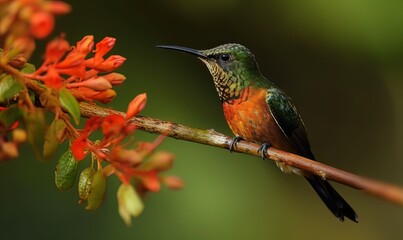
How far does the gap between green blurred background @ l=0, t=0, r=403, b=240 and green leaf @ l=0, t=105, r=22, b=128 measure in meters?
1.91

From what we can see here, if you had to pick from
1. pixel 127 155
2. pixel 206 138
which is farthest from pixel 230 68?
pixel 127 155

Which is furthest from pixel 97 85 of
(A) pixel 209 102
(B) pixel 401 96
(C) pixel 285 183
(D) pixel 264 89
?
(B) pixel 401 96

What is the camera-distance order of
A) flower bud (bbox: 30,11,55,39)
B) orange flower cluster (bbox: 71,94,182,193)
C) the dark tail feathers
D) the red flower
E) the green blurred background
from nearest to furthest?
flower bud (bbox: 30,11,55,39) → orange flower cluster (bbox: 71,94,182,193) → the red flower → the dark tail feathers → the green blurred background

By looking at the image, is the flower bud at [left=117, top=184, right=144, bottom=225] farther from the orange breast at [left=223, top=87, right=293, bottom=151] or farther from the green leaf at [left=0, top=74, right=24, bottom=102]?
the orange breast at [left=223, top=87, right=293, bottom=151]

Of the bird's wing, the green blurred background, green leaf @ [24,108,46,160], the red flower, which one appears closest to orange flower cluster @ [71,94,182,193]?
the red flower

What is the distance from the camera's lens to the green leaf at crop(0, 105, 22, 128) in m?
0.99

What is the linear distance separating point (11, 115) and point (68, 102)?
83 millimetres

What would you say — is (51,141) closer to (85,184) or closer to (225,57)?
(85,184)

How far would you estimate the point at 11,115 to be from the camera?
1.00 meters

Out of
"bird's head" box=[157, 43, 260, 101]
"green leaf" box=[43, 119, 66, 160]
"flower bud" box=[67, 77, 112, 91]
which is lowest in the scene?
"bird's head" box=[157, 43, 260, 101]

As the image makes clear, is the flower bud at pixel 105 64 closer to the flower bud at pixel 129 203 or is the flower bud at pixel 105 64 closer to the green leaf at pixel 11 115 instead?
the green leaf at pixel 11 115

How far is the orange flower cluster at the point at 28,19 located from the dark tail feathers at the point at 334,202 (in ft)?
5.35

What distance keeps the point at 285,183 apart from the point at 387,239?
0.80 metres

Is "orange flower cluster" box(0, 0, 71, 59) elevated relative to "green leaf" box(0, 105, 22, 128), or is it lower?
elevated
